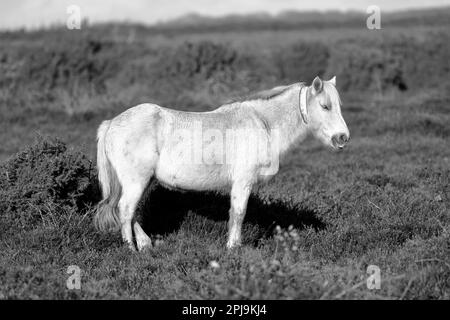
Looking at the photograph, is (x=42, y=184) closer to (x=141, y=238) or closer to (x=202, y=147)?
(x=141, y=238)

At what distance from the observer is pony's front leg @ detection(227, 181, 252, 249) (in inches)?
251

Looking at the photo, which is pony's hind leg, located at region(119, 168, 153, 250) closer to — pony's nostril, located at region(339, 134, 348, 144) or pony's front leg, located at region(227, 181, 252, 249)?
pony's front leg, located at region(227, 181, 252, 249)

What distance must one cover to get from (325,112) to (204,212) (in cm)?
225

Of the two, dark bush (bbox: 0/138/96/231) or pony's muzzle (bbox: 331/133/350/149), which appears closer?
pony's muzzle (bbox: 331/133/350/149)

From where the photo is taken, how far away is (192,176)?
636 centimetres

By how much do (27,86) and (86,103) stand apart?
6.65m

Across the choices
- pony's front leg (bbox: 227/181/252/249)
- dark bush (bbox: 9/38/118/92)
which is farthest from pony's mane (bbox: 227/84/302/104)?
dark bush (bbox: 9/38/118/92)

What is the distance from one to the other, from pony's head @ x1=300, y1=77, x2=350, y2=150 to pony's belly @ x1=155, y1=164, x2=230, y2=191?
3.81 feet

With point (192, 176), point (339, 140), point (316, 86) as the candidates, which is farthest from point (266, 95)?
point (192, 176)

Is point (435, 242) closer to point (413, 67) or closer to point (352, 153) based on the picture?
point (352, 153)

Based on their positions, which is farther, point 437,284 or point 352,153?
point 352,153

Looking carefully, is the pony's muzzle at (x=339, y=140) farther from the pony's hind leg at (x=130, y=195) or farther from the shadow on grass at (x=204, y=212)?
the pony's hind leg at (x=130, y=195)
